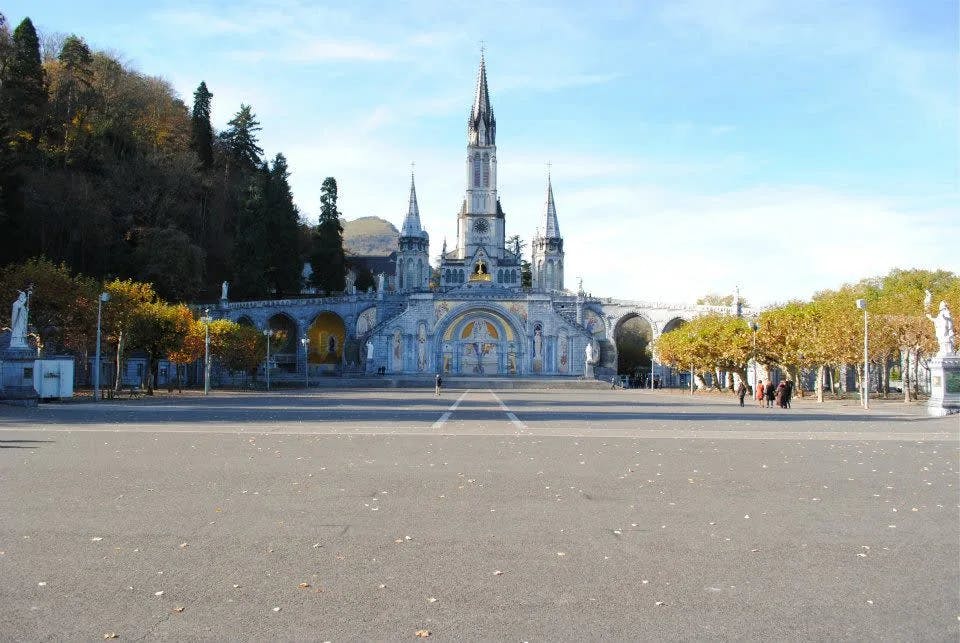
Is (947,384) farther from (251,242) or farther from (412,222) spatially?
(412,222)

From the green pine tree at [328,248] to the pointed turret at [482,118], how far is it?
26.9 metres

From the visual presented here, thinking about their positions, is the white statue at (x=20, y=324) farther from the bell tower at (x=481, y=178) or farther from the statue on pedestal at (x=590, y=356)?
the bell tower at (x=481, y=178)

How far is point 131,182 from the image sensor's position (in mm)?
62219

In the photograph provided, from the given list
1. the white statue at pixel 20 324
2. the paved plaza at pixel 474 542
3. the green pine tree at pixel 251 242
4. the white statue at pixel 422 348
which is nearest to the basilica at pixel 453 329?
the white statue at pixel 422 348

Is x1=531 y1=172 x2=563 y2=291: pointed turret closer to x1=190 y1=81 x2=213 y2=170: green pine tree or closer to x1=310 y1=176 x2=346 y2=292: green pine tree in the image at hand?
x1=310 y1=176 x2=346 y2=292: green pine tree

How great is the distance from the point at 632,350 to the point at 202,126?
146ft

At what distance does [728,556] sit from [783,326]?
38172 mm

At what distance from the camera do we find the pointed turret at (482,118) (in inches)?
4171

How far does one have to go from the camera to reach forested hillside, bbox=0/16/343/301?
5572 centimetres

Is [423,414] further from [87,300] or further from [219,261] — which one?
[219,261]

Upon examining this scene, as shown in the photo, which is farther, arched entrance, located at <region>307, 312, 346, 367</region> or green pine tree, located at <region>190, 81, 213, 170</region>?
arched entrance, located at <region>307, 312, 346, 367</region>

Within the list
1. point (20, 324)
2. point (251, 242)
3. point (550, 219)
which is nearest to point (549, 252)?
point (550, 219)

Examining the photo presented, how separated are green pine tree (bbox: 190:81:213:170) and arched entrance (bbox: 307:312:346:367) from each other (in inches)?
627

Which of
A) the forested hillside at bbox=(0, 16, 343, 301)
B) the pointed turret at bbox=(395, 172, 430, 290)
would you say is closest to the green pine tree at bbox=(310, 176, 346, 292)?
the forested hillside at bbox=(0, 16, 343, 301)
